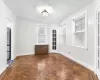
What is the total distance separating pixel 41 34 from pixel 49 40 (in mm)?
843

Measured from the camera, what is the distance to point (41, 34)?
22.9 ft

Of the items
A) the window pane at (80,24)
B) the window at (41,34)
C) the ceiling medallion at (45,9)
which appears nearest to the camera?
the ceiling medallion at (45,9)

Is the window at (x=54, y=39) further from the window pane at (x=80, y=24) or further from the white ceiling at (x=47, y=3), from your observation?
the white ceiling at (x=47, y=3)

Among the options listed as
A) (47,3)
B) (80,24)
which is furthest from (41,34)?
(47,3)

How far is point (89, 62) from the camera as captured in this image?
3.25 m

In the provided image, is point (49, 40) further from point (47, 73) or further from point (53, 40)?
point (47, 73)

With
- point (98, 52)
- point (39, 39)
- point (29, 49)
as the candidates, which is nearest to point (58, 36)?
point (39, 39)

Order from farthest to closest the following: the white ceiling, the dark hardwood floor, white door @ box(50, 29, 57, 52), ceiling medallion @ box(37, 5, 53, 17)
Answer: white door @ box(50, 29, 57, 52) → ceiling medallion @ box(37, 5, 53, 17) → the white ceiling → the dark hardwood floor

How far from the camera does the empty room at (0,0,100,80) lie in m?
2.80

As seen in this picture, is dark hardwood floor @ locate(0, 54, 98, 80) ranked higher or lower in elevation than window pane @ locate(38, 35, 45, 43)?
lower

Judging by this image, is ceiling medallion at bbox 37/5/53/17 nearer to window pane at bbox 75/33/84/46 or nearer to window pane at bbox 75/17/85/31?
window pane at bbox 75/17/85/31

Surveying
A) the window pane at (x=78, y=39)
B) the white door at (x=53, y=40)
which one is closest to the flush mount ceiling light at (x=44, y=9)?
the window pane at (x=78, y=39)

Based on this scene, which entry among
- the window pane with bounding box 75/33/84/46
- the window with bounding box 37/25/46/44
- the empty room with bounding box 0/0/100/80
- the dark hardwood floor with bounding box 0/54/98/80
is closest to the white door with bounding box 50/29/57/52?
the empty room with bounding box 0/0/100/80

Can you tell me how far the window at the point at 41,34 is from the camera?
22.7ft
